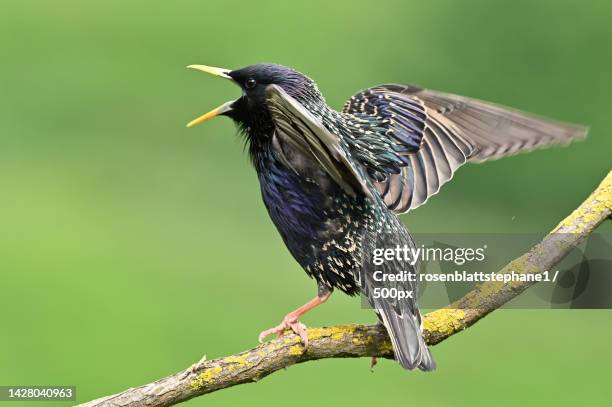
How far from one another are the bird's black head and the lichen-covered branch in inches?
38.3

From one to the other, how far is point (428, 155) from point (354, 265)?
0.95m

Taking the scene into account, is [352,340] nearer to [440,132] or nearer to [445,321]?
[445,321]

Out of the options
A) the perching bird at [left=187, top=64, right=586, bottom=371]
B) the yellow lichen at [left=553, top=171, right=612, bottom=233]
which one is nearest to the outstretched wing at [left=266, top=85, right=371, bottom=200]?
the perching bird at [left=187, top=64, right=586, bottom=371]

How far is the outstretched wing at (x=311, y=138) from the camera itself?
4652 mm

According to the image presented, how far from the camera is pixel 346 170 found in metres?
5.12

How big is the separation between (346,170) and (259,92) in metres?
0.56

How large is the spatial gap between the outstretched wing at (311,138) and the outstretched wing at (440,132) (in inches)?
20.0

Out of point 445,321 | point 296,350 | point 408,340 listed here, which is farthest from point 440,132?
point 296,350

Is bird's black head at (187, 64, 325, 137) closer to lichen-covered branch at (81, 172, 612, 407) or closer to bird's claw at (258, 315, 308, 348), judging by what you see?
bird's claw at (258, 315, 308, 348)

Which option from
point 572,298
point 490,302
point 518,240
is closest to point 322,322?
point 518,240

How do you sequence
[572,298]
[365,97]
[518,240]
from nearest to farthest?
[365,97]
[572,298]
[518,240]

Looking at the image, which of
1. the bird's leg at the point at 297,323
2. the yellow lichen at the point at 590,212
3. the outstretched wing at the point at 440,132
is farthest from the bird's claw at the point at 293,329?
the yellow lichen at the point at 590,212

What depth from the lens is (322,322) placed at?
10.3 m

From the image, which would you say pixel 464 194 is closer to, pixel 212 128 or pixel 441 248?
pixel 212 128
